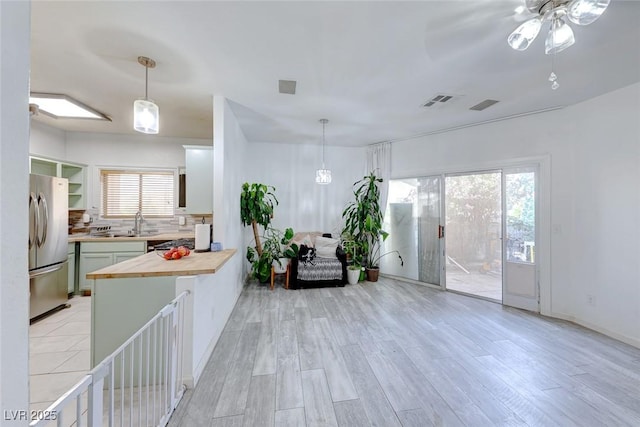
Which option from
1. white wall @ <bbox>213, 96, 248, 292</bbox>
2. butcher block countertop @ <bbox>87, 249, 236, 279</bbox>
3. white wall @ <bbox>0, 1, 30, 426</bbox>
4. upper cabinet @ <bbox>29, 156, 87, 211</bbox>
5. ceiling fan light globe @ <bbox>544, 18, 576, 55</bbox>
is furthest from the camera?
upper cabinet @ <bbox>29, 156, 87, 211</bbox>

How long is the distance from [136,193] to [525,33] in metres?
5.43

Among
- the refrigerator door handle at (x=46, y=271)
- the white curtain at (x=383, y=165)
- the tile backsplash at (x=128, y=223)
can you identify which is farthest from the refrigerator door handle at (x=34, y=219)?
the white curtain at (x=383, y=165)

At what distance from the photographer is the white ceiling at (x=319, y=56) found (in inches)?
66.2

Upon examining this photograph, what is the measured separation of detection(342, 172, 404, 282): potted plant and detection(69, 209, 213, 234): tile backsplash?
8.96 feet

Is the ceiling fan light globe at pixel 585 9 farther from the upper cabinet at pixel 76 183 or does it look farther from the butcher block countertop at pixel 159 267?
the upper cabinet at pixel 76 183

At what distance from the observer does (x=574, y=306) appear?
10.1 ft

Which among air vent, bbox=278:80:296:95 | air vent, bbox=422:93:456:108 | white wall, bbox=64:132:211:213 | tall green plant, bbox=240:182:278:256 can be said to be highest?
air vent, bbox=422:93:456:108

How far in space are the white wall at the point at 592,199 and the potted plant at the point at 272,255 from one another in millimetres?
3414

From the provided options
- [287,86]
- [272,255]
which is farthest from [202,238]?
[272,255]

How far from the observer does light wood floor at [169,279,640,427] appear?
1678mm

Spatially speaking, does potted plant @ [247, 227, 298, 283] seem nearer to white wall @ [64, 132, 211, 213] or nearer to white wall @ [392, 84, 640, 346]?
white wall @ [64, 132, 211, 213]

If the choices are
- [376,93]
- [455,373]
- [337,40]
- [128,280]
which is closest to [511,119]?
[376,93]

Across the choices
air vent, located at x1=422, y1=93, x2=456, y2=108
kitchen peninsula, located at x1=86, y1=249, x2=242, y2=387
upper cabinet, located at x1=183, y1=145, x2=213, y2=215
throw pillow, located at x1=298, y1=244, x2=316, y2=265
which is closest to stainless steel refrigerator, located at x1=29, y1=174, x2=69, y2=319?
upper cabinet, located at x1=183, y1=145, x2=213, y2=215

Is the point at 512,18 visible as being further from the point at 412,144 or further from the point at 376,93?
the point at 412,144
